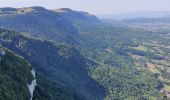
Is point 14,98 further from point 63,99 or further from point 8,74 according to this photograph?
point 63,99

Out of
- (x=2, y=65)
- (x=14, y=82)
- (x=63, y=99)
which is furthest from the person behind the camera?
(x=63, y=99)

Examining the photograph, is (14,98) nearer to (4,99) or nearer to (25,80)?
(4,99)

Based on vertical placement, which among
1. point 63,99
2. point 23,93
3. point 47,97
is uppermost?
point 23,93

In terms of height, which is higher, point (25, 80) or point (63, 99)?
point (25, 80)

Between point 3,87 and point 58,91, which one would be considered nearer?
point 3,87

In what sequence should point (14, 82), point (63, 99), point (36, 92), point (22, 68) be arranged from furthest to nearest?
point (63, 99) → point (36, 92) → point (22, 68) → point (14, 82)

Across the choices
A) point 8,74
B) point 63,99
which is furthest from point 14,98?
point 63,99

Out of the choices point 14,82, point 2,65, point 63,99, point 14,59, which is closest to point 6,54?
point 14,59

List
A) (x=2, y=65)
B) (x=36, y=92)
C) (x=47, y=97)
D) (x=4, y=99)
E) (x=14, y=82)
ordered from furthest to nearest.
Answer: (x=47, y=97)
(x=36, y=92)
(x=2, y=65)
(x=14, y=82)
(x=4, y=99)

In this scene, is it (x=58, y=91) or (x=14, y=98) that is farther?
(x=58, y=91)
